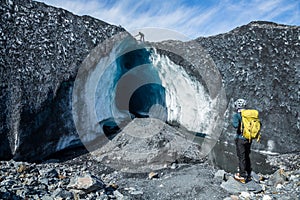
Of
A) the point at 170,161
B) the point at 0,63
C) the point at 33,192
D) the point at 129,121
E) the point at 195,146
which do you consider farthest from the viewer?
the point at 129,121

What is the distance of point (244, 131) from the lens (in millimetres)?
5031

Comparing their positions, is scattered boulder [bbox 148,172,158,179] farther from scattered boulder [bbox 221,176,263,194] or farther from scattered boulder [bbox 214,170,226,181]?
scattered boulder [bbox 221,176,263,194]

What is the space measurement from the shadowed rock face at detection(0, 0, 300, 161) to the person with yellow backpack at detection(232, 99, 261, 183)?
10.6ft

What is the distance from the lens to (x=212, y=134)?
30.3 ft

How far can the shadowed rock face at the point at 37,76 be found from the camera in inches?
257

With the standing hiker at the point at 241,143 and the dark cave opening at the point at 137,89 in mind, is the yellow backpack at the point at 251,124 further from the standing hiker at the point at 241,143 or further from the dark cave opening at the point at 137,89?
the dark cave opening at the point at 137,89

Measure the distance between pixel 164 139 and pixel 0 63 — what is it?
16.9ft

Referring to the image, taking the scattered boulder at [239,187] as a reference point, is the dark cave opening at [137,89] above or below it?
above

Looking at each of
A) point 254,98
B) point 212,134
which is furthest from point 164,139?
point 254,98

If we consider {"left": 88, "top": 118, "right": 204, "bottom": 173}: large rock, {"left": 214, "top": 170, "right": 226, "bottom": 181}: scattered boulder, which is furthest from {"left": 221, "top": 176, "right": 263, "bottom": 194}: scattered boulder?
{"left": 88, "top": 118, "right": 204, "bottom": 173}: large rock

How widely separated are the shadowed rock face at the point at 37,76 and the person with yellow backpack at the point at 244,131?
4.87m

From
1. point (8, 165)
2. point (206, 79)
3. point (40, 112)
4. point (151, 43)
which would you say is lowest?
point (8, 165)

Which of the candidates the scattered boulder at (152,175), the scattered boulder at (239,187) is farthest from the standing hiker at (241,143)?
the scattered boulder at (152,175)

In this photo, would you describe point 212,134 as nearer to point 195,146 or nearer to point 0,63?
point 195,146
